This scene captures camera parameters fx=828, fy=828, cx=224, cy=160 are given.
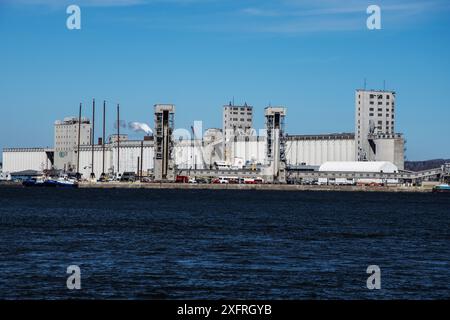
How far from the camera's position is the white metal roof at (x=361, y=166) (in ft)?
586

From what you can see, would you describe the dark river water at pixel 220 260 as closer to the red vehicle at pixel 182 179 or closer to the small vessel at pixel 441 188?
the red vehicle at pixel 182 179

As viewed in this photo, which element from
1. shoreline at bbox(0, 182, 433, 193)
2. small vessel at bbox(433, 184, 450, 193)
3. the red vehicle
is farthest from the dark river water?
small vessel at bbox(433, 184, 450, 193)

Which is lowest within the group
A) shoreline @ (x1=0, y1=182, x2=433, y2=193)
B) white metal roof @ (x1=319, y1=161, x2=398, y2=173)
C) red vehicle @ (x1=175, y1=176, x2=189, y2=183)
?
shoreline @ (x1=0, y1=182, x2=433, y2=193)

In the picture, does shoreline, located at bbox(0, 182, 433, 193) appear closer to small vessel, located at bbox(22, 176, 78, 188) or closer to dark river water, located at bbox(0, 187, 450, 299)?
small vessel, located at bbox(22, 176, 78, 188)

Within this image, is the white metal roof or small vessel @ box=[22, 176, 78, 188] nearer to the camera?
the white metal roof

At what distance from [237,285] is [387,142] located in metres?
170

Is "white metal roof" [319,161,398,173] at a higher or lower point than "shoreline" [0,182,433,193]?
higher

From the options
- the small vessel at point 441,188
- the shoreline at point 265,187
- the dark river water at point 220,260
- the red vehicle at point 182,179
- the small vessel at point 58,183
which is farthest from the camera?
the small vessel at point 58,183

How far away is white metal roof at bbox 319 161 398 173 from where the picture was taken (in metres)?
179

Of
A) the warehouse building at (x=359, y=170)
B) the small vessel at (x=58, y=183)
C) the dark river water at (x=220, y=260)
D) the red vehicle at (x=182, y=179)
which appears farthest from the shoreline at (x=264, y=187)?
the dark river water at (x=220, y=260)
